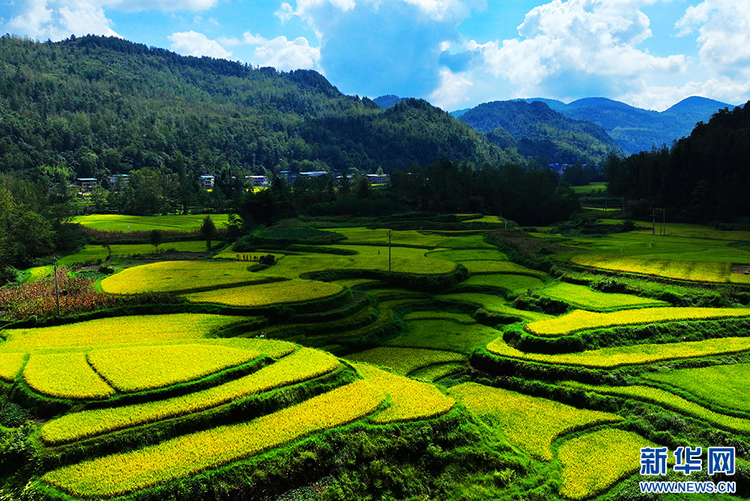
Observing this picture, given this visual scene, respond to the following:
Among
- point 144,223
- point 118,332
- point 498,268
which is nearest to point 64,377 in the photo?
point 118,332

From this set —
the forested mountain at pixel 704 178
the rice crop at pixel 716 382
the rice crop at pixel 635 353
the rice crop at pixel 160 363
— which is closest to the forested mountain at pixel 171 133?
the forested mountain at pixel 704 178

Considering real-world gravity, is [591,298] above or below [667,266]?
below

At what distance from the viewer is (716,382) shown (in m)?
16.7

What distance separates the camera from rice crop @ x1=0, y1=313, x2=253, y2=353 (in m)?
18.8

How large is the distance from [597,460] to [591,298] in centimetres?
1520

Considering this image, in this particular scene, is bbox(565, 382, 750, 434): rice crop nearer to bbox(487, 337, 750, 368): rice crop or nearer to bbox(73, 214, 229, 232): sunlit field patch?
bbox(487, 337, 750, 368): rice crop

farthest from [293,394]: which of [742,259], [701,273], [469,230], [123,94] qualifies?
[123,94]

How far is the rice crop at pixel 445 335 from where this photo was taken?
23.2m

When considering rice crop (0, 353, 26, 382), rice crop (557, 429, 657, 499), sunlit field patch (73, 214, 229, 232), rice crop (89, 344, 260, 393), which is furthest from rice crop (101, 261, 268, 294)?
sunlit field patch (73, 214, 229, 232)

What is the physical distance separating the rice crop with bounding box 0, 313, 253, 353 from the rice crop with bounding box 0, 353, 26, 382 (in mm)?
938

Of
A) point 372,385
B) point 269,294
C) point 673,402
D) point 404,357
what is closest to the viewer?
point 673,402

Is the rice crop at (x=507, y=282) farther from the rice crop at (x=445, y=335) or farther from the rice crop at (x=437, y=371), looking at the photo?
the rice crop at (x=437, y=371)

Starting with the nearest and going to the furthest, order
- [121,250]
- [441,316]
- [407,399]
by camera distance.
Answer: [407,399]
[441,316]
[121,250]

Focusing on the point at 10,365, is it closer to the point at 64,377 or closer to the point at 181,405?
the point at 64,377
